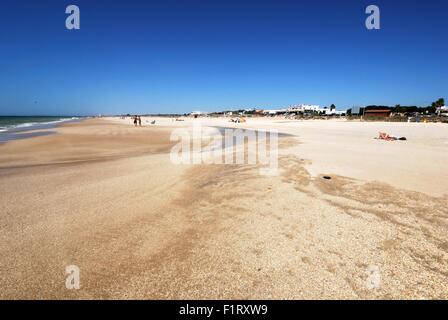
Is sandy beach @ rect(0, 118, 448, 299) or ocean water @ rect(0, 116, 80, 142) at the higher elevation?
ocean water @ rect(0, 116, 80, 142)

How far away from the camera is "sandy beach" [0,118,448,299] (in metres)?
3.08

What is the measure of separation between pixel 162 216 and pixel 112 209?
1266 millimetres

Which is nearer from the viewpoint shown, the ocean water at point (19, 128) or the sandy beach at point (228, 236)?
the sandy beach at point (228, 236)

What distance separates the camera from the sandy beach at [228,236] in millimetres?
3084

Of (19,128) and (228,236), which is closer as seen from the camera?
(228,236)

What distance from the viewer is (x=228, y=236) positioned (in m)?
4.28

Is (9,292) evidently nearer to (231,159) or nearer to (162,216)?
(162,216)

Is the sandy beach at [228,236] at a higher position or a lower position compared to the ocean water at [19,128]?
lower

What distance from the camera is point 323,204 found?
550 centimetres

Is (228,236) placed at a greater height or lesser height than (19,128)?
lesser

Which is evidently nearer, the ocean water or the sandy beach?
the sandy beach
